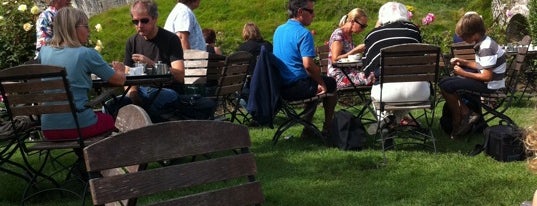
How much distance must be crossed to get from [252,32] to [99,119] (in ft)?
19.8

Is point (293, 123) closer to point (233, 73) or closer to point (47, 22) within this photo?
point (233, 73)

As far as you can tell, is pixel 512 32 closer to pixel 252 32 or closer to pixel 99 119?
pixel 252 32

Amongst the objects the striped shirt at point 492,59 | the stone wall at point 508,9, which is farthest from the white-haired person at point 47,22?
the stone wall at point 508,9

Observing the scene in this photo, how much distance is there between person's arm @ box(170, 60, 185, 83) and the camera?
6.04 metres

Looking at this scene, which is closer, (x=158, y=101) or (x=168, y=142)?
(x=168, y=142)

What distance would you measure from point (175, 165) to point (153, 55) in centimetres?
408

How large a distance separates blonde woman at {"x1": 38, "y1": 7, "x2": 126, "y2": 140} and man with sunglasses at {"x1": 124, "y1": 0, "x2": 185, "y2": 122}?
810mm

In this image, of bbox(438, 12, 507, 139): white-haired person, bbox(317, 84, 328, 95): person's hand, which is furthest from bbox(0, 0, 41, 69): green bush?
bbox(438, 12, 507, 139): white-haired person

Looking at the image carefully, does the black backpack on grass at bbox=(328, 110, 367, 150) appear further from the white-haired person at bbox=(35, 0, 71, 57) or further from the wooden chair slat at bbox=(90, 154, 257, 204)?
the wooden chair slat at bbox=(90, 154, 257, 204)

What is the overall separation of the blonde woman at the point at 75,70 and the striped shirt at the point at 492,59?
11.6 ft

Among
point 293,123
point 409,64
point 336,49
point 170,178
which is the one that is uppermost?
point 170,178

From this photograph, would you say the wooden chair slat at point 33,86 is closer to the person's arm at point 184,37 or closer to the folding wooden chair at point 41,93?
the folding wooden chair at point 41,93

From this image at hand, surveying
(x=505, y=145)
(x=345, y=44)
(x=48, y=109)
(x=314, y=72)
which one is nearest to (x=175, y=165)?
(x=48, y=109)

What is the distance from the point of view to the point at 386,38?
23.3 feet
